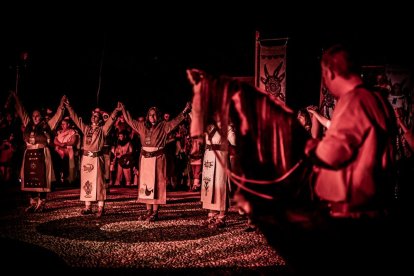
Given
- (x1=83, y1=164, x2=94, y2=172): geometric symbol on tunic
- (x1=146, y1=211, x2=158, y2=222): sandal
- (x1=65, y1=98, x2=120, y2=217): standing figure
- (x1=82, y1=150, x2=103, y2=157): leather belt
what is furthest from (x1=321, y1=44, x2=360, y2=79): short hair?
(x1=83, y1=164, x2=94, y2=172): geometric symbol on tunic

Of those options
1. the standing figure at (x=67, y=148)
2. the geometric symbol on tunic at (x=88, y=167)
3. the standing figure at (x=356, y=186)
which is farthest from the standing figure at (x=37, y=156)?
the standing figure at (x=356, y=186)

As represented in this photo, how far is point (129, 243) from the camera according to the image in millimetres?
7035

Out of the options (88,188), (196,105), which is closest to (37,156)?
(88,188)

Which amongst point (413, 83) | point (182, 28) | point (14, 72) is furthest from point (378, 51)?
point (14, 72)

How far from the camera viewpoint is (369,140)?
2.99m

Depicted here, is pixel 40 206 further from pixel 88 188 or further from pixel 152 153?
pixel 152 153

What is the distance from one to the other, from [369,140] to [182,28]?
45.3ft

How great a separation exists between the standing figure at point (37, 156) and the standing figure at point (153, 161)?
2.56 metres

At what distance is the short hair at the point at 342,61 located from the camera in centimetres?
324

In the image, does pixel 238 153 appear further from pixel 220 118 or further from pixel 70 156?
pixel 70 156

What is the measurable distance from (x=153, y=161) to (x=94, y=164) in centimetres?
165

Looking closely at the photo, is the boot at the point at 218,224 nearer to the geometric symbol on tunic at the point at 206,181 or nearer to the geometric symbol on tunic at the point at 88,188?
the geometric symbol on tunic at the point at 206,181

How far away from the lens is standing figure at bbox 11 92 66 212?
33.3ft

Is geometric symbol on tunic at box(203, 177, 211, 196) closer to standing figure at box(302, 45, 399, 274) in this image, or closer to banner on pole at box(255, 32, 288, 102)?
banner on pole at box(255, 32, 288, 102)
